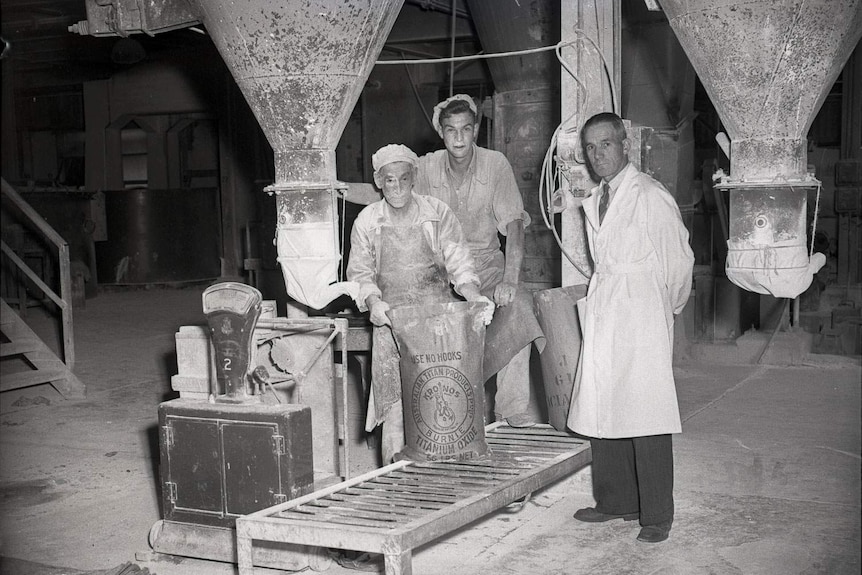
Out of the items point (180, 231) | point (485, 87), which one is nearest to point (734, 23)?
point (485, 87)

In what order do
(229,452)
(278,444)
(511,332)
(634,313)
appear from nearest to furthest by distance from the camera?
1. (278,444)
2. (229,452)
3. (634,313)
4. (511,332)

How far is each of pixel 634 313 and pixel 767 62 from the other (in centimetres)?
135

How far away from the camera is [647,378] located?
4.10 m

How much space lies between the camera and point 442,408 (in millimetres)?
4172

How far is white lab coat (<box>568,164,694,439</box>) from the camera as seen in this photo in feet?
13.4

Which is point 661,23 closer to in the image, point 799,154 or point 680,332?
point 680,332

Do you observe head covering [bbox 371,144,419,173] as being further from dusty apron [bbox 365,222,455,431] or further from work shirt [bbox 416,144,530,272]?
work shirt [bbox 416,144,530,272]

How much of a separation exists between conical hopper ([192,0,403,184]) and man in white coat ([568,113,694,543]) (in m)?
1.22

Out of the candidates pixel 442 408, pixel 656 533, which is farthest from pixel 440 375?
pixel 656 533

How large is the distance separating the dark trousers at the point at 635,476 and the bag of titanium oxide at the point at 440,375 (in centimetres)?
68

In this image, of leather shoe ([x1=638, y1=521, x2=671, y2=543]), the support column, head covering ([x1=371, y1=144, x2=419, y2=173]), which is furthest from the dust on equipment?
the support column

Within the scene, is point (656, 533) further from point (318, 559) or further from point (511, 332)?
point (318, 559)

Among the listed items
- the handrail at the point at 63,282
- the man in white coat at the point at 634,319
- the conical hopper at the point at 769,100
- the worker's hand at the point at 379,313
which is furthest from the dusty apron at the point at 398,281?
the handrail at the point at 63,282

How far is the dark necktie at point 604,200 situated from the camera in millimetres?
4289
